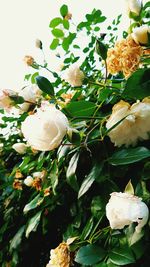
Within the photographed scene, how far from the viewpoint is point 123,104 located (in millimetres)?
563

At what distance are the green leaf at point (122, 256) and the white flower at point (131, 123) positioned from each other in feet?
0.59

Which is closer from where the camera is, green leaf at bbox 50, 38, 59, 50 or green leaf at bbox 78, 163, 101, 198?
green leaf at bbox 78, 163, 101, 198

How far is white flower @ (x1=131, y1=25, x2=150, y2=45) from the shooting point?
562mm

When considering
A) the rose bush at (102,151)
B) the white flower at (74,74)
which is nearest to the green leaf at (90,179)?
the rose bush at (102,151)

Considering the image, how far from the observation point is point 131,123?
55 centimetres

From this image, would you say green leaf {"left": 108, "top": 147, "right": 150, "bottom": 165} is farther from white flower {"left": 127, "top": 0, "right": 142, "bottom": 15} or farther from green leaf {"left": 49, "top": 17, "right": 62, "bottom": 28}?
green leaf {"left": 49, "top": 17, "right": 62, "bottom": 28}

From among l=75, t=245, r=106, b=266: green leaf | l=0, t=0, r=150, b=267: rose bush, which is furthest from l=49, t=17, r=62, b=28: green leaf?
l=75, t=245, r=106, b=266: green leaf

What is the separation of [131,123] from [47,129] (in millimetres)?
148

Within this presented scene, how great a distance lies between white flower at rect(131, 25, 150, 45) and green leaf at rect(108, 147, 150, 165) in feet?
0.64

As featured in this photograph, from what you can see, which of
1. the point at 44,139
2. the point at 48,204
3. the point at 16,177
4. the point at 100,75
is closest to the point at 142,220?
the point at 44,139

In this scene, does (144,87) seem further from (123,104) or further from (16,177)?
(16,177)

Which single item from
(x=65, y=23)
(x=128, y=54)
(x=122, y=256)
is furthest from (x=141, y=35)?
(x=65, y=23)

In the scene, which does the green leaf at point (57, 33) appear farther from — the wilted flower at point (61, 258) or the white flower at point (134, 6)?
the wilted flower at point (61, 258)

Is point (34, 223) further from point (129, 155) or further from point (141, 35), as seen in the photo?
point (141, 35)
